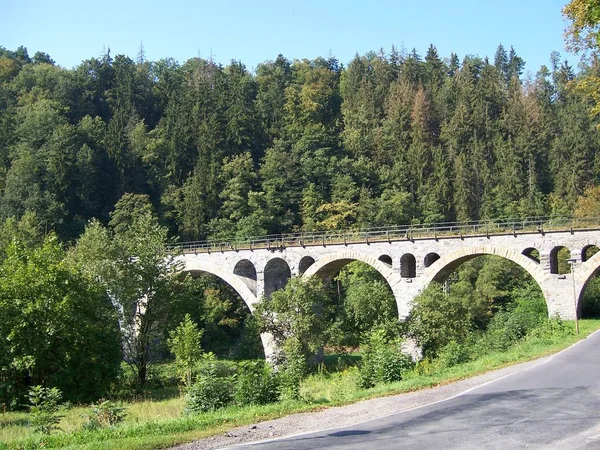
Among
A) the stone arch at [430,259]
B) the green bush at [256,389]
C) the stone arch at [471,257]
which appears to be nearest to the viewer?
the green bush at [256,389]

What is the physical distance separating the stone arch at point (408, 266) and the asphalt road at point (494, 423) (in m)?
20.6

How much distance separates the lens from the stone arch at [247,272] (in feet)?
139

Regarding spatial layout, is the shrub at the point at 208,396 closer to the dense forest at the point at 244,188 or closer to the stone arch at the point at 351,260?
the dense forest at the point at 244,188

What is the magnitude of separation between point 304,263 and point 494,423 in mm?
29219

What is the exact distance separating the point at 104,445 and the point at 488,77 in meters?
69.4

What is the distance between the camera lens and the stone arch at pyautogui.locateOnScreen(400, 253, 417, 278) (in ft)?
113

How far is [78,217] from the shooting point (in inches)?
2482

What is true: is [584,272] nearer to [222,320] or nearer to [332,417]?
[332,417]

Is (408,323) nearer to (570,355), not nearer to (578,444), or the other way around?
(570,355)

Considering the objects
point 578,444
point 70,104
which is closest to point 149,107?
point 70,104

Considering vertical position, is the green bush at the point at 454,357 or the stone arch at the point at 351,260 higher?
the stone arch at the point at 351,260

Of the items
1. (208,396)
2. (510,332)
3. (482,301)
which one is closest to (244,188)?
(482,301)

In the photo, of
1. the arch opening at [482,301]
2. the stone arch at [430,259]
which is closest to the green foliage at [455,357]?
the arch opening at [482,301]

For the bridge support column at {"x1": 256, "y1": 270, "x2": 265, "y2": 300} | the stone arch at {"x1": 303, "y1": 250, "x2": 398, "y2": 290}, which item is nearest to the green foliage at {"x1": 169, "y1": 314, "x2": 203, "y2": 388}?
the stone arch at {"x1": 303, "y1": 250, "x2": 398, "y2": 290}
